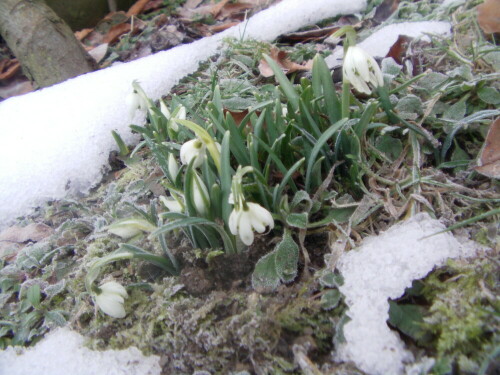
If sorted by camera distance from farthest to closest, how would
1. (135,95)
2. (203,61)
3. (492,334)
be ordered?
(203,61)
(135,95)
(492,334)

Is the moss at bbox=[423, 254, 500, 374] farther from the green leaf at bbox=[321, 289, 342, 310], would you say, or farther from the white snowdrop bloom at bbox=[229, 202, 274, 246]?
the white snowdrop bloom at bbox=[229, 202, 274, 246]

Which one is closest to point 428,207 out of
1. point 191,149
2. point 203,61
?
point 191,149

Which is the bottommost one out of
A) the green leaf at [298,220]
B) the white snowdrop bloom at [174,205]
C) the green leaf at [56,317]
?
the green leaf at [56,317]

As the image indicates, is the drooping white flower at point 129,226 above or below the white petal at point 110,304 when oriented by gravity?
above

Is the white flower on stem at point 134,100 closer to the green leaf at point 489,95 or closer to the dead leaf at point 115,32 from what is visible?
the green leaf at point 489,95

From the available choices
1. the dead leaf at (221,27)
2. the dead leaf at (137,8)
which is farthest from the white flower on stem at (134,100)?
the dead leaf at (137,8)

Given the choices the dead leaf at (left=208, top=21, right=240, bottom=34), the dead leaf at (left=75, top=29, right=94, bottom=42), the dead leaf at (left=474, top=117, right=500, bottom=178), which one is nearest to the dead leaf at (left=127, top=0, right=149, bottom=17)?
the dead leaf at (left=75, top=29, right=94, bottom=42)

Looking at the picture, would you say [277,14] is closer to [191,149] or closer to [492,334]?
[191,149]
